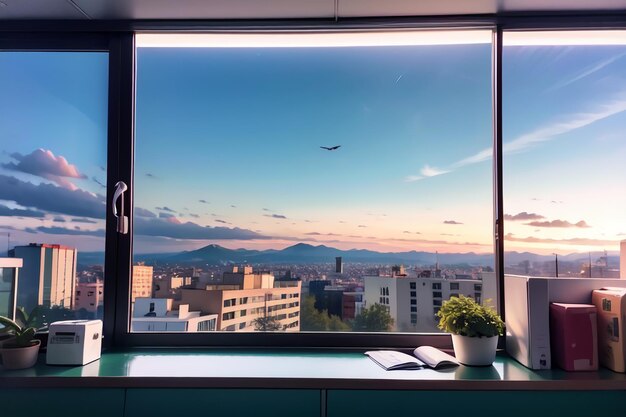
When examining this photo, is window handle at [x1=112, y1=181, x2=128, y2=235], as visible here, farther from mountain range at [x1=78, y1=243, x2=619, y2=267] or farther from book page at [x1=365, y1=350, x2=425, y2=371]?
book page at [x1=365, y1=350, x2=425, y2=371]

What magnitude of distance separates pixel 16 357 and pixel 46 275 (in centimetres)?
52

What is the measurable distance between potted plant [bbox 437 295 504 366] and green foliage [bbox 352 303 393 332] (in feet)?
1.07

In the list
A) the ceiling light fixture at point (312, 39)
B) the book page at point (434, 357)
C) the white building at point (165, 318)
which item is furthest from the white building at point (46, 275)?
the book page at point (434, 357)

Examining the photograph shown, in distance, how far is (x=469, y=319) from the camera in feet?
6.52

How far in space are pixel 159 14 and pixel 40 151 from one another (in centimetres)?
94

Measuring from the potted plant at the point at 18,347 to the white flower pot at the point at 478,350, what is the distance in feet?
6.05

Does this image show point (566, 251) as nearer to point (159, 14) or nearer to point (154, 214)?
point (154, 214)

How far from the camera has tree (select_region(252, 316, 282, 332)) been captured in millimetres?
2291

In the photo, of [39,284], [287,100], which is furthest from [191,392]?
[287,100]

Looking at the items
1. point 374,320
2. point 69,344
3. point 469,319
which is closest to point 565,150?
point 469,319

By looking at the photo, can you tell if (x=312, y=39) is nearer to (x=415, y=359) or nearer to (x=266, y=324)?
(x=266, y=324)

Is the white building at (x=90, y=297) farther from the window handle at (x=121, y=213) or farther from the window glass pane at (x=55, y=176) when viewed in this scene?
the window handle at (x=121, y=213)

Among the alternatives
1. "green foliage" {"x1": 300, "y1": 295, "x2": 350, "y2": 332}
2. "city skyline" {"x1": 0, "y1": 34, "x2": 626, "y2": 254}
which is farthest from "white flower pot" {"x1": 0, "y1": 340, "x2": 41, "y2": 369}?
"green foliage" {"x1": 300, "y1": 295, "x2": 350, "y2": 332}

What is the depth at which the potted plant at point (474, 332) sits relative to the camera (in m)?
1.96
